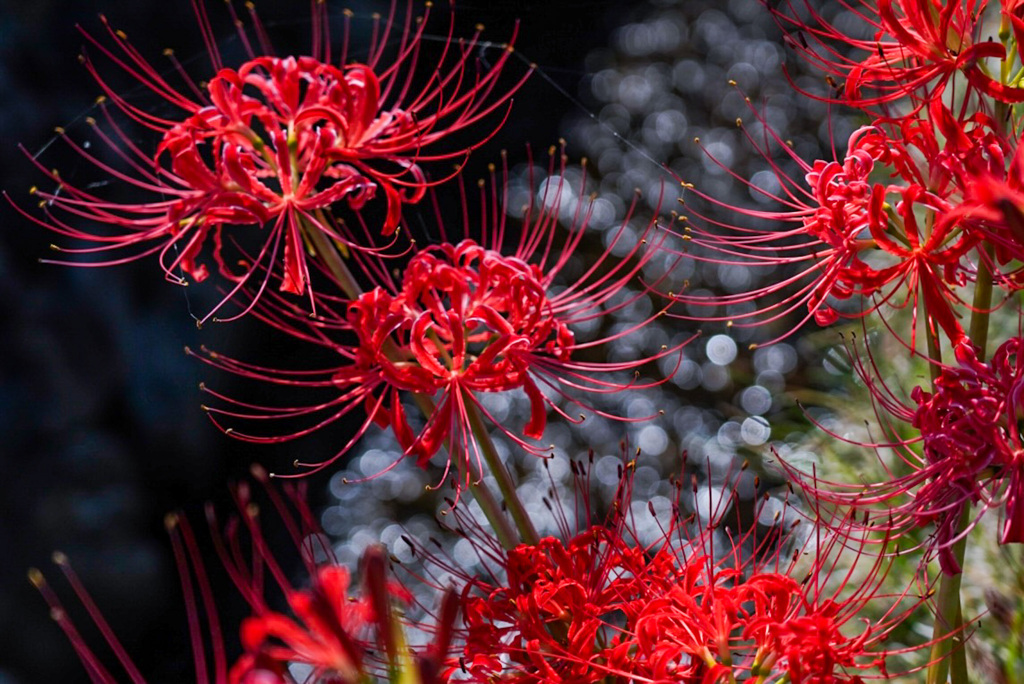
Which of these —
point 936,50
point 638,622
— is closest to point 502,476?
point 638,622

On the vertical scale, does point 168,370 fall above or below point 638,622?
below

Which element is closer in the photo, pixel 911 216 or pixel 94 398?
pixel 911 216

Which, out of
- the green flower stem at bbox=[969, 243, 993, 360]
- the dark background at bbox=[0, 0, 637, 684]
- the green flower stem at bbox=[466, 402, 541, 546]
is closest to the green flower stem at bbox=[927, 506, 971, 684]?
the green flower stem at bbox=[969, 243, 993, 360]

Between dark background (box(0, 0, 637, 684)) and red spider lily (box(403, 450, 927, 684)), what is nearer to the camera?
red spider lily (box(403, 450, 927, 684))

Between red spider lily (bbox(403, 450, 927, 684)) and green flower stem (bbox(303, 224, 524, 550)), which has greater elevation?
green flower stem (bbox(303, 224, 524, 550))

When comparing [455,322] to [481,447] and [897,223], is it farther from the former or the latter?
[897,223]

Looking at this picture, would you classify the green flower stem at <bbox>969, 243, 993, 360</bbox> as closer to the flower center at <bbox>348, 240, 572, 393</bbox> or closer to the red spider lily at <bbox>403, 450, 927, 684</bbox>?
the red spider lily at <bbox>403, 450, 927, 684</bbox>

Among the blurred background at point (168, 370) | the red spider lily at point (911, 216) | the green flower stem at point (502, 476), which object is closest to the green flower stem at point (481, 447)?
the green flower stem at point (502, 476)

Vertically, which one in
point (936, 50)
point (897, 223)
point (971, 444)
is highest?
point (936, 50)
